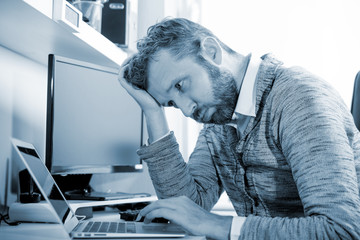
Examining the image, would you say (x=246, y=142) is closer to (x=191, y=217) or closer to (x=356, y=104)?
(x=191, y=217)

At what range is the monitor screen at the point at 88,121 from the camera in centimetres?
124

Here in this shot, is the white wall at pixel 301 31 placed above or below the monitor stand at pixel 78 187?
above

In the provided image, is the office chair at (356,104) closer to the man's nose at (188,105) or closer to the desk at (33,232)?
the man's nose at (188,105)

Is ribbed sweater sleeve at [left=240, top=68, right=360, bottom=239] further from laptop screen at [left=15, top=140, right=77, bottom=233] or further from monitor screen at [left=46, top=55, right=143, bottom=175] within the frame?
monitor screen at [left=46, top=55, right=143, bottom=175]

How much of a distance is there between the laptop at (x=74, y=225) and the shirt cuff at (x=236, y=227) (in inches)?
3.6

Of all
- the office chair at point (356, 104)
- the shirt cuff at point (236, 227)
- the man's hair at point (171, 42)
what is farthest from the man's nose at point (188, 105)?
the office chair at point (356, 104)

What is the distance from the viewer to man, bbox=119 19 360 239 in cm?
73

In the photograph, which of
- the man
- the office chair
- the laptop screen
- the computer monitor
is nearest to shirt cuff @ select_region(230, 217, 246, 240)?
the man

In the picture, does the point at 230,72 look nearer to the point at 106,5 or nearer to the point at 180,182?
the point at 180,182

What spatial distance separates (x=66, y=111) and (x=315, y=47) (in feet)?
4.83

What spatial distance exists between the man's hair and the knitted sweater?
0.19 meters

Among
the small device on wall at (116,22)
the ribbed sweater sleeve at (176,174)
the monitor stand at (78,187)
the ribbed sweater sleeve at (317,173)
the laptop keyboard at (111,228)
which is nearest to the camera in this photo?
the ribbed sweater sleeve at (317,173)

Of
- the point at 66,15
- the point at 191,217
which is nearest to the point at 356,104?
the point at 191,217

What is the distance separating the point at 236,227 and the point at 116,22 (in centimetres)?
132
